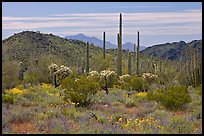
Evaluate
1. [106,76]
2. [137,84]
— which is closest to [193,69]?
[137,84]

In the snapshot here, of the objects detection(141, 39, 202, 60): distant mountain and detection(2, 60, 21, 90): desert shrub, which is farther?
detection(141, 39, 202, 60): distant mountain

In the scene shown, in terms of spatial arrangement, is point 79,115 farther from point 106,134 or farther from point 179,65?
point 179,65

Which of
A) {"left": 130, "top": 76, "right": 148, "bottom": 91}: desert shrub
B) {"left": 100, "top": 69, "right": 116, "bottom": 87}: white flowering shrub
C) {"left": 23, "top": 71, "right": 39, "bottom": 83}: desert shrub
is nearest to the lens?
{"left": 100, "top": 69, "right": 116, "bottom": 87}: white flowering shrub

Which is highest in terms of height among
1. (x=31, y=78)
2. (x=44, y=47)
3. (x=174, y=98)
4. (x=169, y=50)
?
(x=169, y=50)

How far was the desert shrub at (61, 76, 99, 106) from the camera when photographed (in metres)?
11.4

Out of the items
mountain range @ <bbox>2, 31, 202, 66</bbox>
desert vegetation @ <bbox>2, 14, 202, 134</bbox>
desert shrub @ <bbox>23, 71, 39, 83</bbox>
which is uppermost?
mountain range @ <bbox>2, 31, 202, 66</bbox>

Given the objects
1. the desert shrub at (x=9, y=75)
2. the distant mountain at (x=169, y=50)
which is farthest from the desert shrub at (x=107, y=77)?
the distant mountain at (x=169, y=50)

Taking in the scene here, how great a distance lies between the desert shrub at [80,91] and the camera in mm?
11430

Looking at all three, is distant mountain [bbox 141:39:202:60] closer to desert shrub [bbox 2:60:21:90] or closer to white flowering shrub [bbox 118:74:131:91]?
white flowering shrub [bbox 118:74:131:91]

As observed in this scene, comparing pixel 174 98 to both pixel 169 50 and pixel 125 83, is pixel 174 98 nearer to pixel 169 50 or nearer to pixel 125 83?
pixel 125 83

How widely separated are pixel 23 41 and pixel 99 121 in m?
44.1

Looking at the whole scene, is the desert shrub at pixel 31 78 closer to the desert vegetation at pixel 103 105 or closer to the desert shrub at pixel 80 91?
the desert vegetation at pixel 103 105

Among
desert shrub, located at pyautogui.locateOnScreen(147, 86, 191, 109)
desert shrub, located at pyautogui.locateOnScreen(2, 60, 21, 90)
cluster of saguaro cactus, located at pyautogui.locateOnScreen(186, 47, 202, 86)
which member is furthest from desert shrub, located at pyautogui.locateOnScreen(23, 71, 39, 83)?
desert shrub, located at pyautogui.locateOnScreen(147, 86, 191, 109)

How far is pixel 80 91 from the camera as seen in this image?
38.7ft
